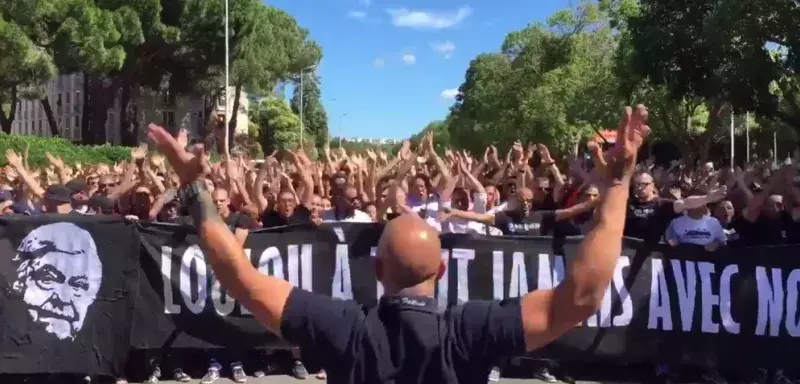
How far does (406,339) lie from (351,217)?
5.44 m

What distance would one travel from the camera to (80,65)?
33656 mm

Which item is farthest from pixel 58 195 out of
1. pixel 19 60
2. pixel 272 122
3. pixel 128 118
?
pixel 272 122

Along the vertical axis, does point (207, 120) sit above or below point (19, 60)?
above

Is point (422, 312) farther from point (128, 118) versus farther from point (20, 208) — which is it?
point (128, 118)

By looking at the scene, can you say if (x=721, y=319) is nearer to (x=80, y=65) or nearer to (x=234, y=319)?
(x=234, y=319)

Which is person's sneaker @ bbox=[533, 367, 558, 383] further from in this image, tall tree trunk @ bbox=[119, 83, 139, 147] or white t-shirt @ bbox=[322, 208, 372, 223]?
tall tree trunk @ bbox=[119, 83, 139, 147]

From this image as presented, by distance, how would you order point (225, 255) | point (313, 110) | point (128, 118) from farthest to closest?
point (313, 110) < point (128, 118) < point (225, 255)

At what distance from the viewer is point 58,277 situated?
6.94 meters

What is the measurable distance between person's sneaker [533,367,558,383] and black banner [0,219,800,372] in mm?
333

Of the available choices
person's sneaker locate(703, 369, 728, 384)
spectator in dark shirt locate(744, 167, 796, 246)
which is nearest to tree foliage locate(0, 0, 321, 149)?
spectator in dark shirt locate(744, 167, 796, 246)

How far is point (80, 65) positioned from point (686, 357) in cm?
3100

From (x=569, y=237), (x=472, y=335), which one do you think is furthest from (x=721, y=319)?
(x=472, y=335)

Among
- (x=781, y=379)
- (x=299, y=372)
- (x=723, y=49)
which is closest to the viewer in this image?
(x=781, y=379)

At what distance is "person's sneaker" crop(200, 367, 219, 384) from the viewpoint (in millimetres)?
7254
